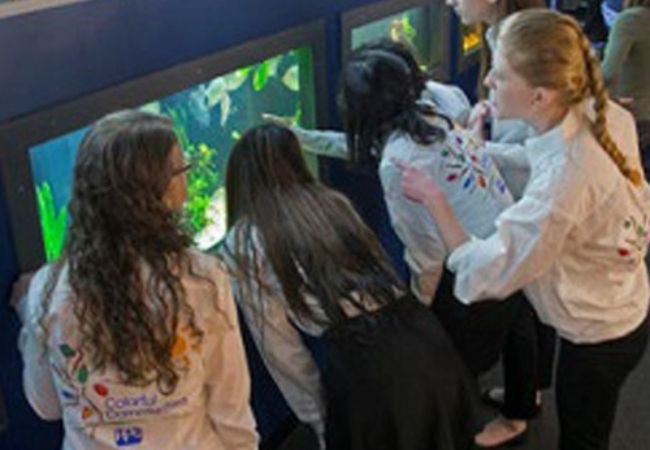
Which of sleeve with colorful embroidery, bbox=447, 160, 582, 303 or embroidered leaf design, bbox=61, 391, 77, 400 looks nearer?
embroidered leaf design, bbox=61, 391, 77, 400

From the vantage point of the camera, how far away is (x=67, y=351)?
4.79 feet

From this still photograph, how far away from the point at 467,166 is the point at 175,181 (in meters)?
0.96

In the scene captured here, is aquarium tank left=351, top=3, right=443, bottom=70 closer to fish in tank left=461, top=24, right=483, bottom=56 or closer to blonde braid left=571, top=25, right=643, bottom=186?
fish in tank left=461, top=24, right=483, bottom=56

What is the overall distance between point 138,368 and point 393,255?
186cm

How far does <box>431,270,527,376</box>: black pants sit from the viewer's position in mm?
2254

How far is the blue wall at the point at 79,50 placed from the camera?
1565 mm

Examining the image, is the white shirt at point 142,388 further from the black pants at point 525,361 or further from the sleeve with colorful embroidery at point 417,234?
the black pants at point 525,361

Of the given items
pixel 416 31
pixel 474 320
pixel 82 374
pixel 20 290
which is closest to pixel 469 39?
pixel 416 31

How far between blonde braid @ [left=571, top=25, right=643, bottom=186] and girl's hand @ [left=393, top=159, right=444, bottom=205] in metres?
0.43

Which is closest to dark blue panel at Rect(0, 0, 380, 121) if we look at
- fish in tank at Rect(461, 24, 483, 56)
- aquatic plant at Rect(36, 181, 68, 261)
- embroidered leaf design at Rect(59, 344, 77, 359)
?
aquatic plant at Rect(36, 181, 68, 261)

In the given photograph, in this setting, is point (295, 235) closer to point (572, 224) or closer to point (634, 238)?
point (572, 224)

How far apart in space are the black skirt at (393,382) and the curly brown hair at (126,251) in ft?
1.68

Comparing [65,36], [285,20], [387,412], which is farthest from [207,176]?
[387,412]

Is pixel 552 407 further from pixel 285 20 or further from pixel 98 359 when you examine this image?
pixel 98 359
